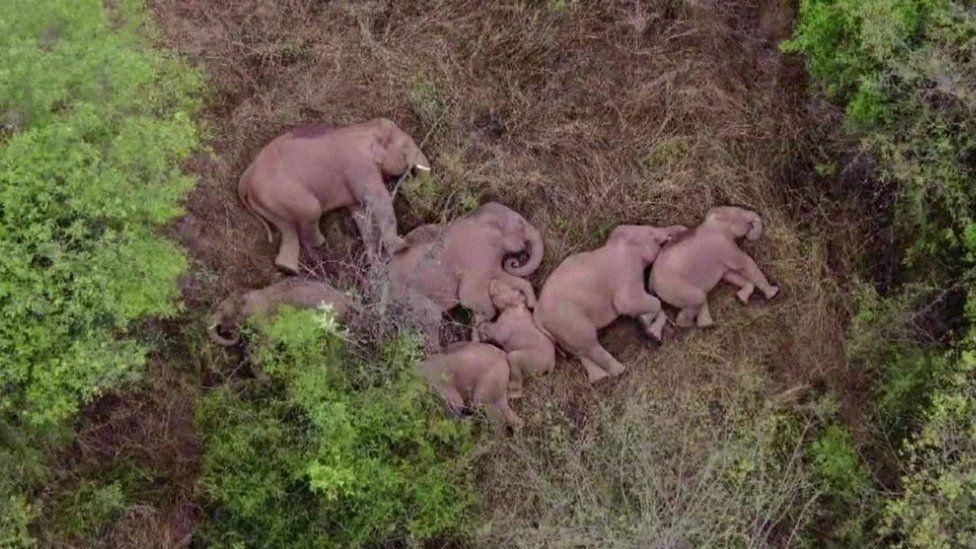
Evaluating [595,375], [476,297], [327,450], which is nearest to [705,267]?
[595,375]

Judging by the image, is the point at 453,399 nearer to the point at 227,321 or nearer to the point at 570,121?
the point at 227,321

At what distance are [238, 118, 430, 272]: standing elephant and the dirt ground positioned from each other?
153 mm

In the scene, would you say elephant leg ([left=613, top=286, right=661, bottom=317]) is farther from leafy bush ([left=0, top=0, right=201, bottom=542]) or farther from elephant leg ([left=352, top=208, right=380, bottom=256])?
leafy bush ([left=0, top=0, right=201, bottom=542])

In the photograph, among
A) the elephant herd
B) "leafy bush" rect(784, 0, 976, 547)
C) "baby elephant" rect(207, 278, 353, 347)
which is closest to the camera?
"leafy bush" rect(784, 0, 976, 547)

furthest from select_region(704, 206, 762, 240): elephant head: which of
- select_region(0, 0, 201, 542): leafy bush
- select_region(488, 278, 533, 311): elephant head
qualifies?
select_region(0, 0, 201, 542): leafy bush

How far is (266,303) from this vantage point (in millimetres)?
5512

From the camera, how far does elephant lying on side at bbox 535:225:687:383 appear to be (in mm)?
5672

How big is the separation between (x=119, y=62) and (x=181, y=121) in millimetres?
460

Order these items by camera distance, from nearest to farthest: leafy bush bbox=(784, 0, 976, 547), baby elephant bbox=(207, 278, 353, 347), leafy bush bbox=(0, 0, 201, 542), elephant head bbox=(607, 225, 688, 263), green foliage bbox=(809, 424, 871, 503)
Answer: leafy bush bbox=(0, 0, 201, 542), leafy bush bbox=(784, 0, 976, 547), green foliage bbox=(809, 424, 871, 503), baby elephant bbox=(207, 278, 353, 347), elephant head bbox=(607, 225, 688, 263)

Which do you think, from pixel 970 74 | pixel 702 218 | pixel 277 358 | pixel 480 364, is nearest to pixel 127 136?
pixel 277 358

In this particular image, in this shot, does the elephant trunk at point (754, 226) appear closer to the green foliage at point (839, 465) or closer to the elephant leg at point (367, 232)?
the green foliage at point (839, 465)

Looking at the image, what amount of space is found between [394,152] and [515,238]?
35.0 inches

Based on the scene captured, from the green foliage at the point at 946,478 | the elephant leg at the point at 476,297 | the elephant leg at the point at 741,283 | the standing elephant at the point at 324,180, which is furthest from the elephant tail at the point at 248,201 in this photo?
the green foliage at the point at 946,478

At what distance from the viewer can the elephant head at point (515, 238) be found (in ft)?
18.9
